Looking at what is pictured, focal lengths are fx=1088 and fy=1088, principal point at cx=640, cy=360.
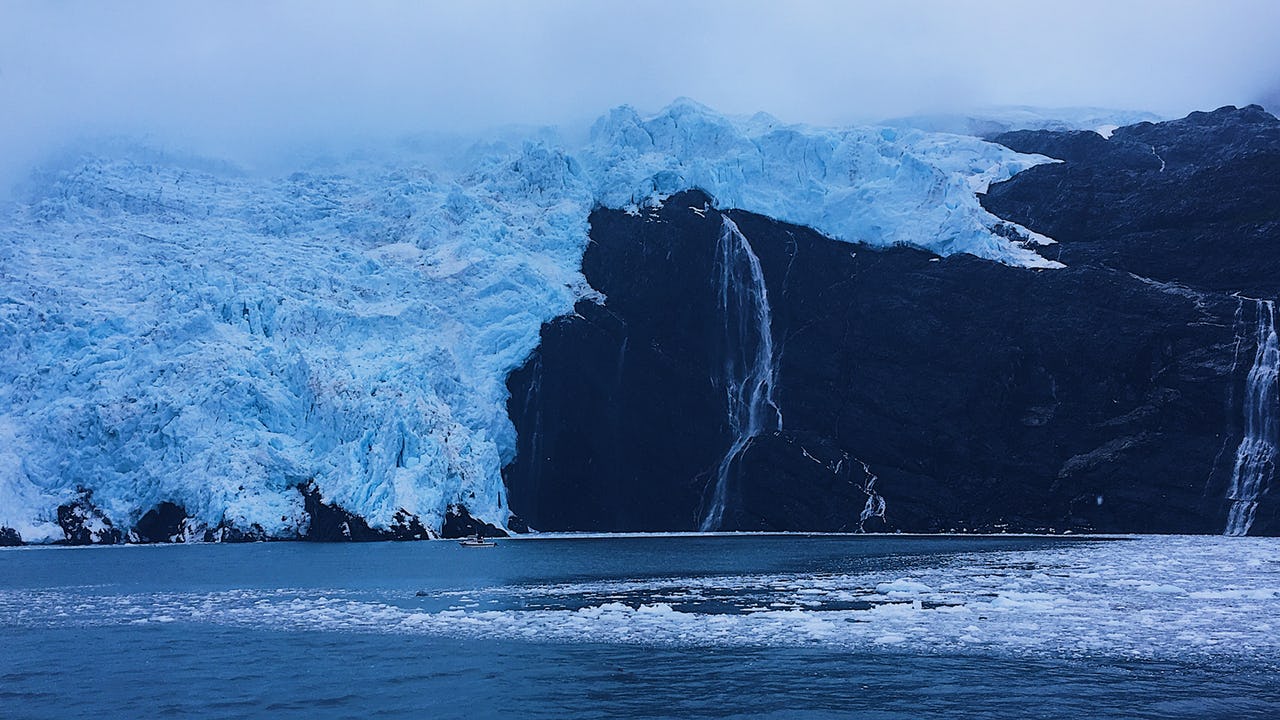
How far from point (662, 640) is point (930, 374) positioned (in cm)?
4396

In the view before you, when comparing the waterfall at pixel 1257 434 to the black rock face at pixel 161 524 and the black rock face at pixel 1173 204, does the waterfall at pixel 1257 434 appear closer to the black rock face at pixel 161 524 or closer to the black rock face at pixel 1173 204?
the black rock face at pixel 1173 204

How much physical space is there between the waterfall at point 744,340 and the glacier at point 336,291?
10.7 feet

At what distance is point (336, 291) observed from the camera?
60.5 meters

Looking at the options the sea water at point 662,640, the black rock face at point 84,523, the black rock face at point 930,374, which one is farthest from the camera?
the black rock face at point 930,374

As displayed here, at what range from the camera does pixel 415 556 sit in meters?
44.3

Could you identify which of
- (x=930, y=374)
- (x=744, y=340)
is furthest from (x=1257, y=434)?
(x=744, y=340)

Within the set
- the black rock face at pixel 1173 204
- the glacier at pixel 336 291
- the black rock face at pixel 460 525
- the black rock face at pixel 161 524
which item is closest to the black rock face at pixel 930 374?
the black rock face at pixel 1173 204

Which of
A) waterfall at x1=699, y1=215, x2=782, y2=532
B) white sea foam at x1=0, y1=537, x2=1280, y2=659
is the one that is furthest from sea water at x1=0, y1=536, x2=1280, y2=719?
waterfall at x1=699, y1=215, x2=782, y2=532

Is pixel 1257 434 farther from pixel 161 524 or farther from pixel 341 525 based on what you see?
pixel 161 524

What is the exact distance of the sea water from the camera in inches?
633

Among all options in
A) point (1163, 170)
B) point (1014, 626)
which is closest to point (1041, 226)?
point (1163, 170)

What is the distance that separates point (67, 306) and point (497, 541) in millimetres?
25549

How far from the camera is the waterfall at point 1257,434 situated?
52.3 metres

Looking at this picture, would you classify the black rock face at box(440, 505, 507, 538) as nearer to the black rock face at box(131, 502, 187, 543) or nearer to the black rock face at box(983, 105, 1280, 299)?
the black rock face at box(131, 502, 187, 543)
